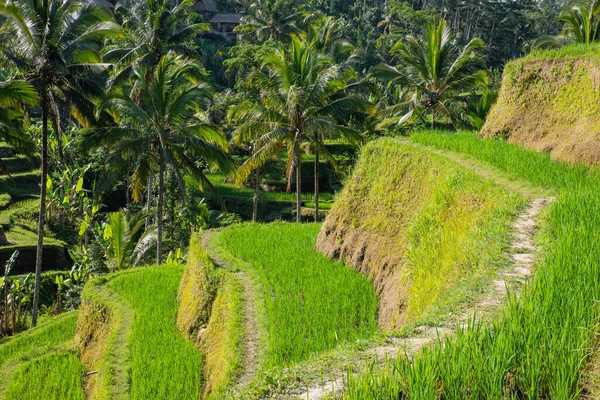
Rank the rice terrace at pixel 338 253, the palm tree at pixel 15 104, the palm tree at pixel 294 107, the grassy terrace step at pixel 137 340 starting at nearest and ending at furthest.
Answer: the rice terrace at pixel 338 253 → the grassy terrace step at pixel 137 340 → the palm tree at pixel 15 104 → the palm tree at pixel 294 107

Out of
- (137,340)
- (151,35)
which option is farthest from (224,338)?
(151,35)

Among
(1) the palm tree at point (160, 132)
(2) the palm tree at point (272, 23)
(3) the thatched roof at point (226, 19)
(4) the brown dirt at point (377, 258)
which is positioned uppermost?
(3) the thatched roof at point (226, 19)

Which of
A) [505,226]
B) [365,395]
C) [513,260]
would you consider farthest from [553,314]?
[505,226]

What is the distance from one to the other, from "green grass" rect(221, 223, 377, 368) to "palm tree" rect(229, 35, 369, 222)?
3.40m

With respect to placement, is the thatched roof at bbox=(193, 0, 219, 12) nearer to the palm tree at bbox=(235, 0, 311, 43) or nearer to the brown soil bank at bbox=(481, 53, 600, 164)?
the palm tree at bbox=(235, 0, 311, 43)

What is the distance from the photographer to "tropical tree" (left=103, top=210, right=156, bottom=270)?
14.4m

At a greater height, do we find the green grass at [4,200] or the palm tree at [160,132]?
the palm tree at [160,132]

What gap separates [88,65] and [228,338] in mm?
8903

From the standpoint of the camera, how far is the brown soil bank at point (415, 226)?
556 cm

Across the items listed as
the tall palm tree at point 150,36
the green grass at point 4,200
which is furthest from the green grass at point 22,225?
the tall palm tree at point 150,36

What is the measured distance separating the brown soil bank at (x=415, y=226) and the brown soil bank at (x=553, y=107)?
2.05 metres

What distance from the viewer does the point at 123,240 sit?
14812 mm

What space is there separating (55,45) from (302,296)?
27.6ft

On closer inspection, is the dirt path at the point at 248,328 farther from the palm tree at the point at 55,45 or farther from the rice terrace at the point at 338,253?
the palm tree at the point at 55,45
